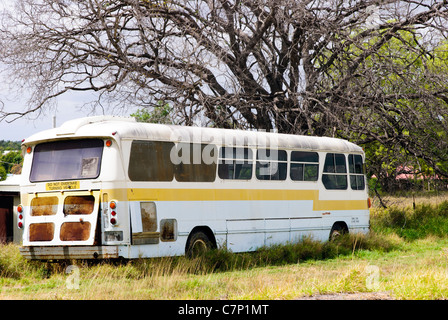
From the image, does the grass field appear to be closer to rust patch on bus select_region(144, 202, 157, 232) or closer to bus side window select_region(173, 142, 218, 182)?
rust patch on bus select_region(144, 202, 157, 232)

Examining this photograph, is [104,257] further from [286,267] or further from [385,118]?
[385,118]

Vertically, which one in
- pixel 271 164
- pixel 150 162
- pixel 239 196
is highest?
pixel 271 164

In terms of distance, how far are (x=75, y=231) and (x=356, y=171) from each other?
928 cm

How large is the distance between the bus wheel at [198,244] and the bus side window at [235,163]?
142cm

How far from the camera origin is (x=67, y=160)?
12.6m

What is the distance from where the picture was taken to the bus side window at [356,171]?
1842cm

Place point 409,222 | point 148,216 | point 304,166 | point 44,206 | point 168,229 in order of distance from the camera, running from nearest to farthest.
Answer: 1. point 148,216
2. point 44,206
3. point 168,229
4. point 304,166
5. point 409,222

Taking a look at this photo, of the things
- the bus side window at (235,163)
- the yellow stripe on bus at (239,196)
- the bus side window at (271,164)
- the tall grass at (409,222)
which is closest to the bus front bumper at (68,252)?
the yellow stripe on bus at (239,196)

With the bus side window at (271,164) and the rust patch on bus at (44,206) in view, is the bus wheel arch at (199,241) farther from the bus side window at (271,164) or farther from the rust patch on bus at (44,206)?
the rust patch on bus at (44,206)

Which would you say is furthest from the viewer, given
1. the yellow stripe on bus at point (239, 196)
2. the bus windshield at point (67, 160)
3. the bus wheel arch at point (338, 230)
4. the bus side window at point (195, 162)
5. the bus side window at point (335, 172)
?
the bus wheel arch at point (338, 230)

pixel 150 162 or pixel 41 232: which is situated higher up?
pixel 150 162

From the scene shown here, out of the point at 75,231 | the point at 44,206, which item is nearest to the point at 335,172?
the point at 75,231

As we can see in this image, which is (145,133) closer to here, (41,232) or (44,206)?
(44,206)

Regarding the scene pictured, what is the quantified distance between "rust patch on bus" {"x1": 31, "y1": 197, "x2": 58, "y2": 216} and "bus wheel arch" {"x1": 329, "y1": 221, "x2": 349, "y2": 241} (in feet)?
25.7
